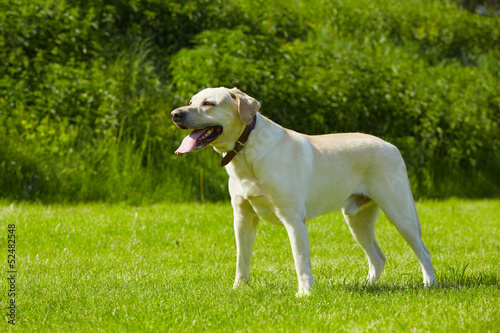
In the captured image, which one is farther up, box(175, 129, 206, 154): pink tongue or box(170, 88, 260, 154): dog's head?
box(170, 88, 260, 154): dog's head

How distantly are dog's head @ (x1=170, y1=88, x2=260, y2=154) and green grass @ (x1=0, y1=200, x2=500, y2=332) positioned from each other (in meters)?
1.06

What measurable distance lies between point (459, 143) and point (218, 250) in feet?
20.3

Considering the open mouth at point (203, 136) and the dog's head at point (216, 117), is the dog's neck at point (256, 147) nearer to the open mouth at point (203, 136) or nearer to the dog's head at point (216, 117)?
the dog's head at point (216, 117)

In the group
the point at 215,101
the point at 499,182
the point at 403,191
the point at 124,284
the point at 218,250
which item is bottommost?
the point at 499,182

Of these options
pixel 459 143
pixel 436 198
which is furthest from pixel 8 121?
pixel 459 143

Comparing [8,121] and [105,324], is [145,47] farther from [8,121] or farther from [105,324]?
[105,324]

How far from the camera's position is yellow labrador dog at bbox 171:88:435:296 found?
13.2 feet

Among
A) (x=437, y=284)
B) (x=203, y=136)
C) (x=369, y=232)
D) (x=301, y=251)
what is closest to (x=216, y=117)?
(x=203, y=136)

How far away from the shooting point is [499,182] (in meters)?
10.9

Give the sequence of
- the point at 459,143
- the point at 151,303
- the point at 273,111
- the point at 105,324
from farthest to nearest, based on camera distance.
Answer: the point at 459,143
the point at 273,111
the point at 151,303
the point at 105,324

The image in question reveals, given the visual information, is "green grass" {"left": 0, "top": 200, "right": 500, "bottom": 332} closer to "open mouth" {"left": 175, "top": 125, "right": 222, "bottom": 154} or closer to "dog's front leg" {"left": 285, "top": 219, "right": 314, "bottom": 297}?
"dog's front leg" {"left": 285, "top": 219, "right": 314, "bottom": 297}

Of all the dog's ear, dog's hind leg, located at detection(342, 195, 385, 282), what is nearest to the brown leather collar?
the dog's ear

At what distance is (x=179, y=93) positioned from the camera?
29.2ft

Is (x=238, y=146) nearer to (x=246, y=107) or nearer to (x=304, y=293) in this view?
(x=246, y=107)
